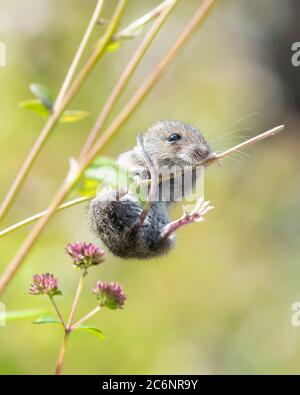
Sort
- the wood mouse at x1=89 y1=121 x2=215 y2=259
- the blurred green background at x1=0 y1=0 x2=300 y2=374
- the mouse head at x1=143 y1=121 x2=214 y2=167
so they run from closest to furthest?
the wood mouse at x1=89 y1=121 x2=215 y2=259, the mouse head at x1=143 y1=121 x2=214 y2=167, the blurred green background at x1=0 y1=0 x2=300 y2=374

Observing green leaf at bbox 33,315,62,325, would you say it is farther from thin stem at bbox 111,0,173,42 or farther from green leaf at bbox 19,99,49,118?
thin stem at bbox 111,0,173,42

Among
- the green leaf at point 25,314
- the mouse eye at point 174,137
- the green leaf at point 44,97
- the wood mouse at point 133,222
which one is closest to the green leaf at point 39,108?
the green leaf at point 44,97

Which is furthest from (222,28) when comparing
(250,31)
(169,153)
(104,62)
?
(169,153)

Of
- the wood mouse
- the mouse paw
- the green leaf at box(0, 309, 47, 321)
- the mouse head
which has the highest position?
the mouse head

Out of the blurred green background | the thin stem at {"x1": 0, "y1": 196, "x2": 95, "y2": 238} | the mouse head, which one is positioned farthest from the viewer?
the blurred green background

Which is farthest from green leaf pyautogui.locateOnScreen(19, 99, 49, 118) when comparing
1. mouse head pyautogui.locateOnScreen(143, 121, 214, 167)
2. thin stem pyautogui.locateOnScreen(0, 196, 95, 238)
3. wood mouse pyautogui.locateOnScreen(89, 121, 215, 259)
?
mouse head pyautogui.locateOnScreen(143, 121, 214, 167)
